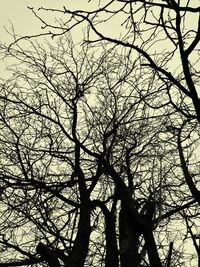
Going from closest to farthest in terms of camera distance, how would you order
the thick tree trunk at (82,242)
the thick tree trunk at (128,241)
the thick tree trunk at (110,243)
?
the thick tree trunk at (128,241)
the thick tree trunk at (82,242)
the thick tree trunk at (110,243)

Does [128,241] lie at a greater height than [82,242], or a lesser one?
lesser

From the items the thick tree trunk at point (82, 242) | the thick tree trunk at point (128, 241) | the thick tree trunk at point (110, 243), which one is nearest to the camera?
the thick tree trunk at point (128, 241)

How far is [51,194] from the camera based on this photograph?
6.71 metres

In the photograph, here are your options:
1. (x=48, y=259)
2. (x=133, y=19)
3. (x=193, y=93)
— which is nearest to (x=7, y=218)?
(x=48, y=259)

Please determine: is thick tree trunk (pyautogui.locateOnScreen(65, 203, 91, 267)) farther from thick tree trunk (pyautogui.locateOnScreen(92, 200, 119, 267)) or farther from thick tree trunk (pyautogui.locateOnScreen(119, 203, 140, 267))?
thick tree trunk (pyautogui.locateOnScreen(119, 203, 140, 267))

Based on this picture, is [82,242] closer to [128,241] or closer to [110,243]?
[110,243]

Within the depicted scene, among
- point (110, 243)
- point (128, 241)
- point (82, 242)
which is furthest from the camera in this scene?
point (110, 243)

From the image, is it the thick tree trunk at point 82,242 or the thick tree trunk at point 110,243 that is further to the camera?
the thick tree trunk at point 110,243

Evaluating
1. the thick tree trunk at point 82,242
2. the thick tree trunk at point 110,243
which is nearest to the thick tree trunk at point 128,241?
the thick tree trunk at point 110,243

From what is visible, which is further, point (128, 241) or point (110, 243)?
point (110, 243)

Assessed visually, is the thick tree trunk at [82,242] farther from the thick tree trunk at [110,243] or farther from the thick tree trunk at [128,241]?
the thick tree trunk at [128,241]

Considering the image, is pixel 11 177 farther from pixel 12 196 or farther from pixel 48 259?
pixel 48 259

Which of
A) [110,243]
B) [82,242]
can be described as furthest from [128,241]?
[82,242]

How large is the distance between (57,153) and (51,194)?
2.41 ft
